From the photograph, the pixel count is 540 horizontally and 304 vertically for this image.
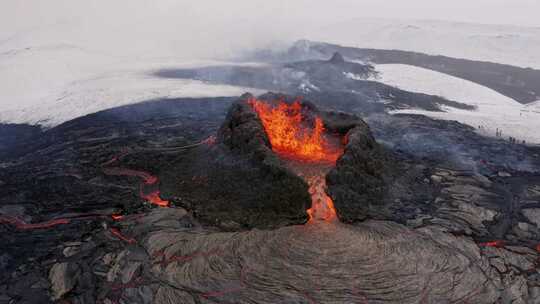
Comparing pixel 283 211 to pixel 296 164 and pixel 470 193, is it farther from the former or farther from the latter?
pixel 470 193

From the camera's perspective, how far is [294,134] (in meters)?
20.6

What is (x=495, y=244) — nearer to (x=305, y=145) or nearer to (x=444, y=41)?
(x=305, y=145)

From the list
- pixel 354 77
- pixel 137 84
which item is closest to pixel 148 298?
pixel 137 84

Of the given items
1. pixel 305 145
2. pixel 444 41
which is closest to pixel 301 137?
pixel 305 145

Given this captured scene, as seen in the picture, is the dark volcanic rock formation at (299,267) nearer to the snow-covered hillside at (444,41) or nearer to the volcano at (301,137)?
the volcano at (301,137)

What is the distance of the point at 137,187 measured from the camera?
19562 mm

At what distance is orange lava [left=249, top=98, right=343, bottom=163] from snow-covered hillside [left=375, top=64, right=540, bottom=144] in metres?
15.1

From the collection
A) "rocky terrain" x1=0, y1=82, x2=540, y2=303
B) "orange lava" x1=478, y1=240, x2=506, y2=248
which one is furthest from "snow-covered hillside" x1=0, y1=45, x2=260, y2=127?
"orange lava" x1=478, y1=240, x2=506, y2=248

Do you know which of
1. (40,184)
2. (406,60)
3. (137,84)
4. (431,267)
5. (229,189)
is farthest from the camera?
(406,60)

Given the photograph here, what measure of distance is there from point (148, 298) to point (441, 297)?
8262mm

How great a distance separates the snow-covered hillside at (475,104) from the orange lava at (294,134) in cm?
1507

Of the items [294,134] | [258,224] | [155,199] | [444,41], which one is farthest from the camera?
[444,41]

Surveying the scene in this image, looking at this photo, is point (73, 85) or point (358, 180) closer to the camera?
point (358, 180)

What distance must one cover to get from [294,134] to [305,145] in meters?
1.20
